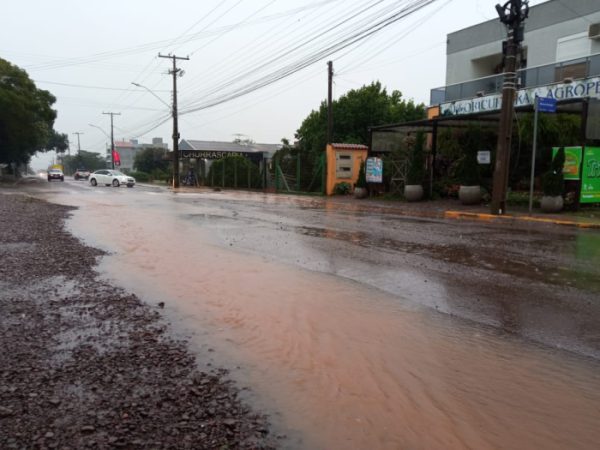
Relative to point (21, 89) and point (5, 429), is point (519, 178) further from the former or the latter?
point (21, 89)

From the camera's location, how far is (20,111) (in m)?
42.2

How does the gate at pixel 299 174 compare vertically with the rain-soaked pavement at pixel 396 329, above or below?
above

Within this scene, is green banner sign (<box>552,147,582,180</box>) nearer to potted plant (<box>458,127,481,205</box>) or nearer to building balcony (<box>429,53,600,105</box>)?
potted plant (<box>458,127,481,205</box>)

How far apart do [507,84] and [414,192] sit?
7.25m

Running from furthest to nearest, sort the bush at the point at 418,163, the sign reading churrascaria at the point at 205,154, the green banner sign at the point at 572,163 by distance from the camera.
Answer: the sign reading churrascaria at the point at 205,154 < the bush at the point at 418,163 < the green banner sign at the point at 572,163

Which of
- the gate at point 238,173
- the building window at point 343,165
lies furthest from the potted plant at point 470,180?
the gate at point 238,173

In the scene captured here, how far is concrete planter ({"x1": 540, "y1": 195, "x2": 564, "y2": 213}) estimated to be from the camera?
55.3 feet

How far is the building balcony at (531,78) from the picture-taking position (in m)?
21.1

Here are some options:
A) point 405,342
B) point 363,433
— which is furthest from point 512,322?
point 363,433

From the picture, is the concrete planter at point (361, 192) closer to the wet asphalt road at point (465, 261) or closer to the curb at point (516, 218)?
the curb at point (516, 218)

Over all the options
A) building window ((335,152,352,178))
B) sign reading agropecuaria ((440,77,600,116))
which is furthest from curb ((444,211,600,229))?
building window ((335,152,352,178))

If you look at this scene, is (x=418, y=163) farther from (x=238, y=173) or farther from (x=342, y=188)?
(x=238, y=173)

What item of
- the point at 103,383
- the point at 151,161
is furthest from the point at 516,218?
the point at 151,161

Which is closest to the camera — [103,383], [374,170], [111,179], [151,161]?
[103,383]
